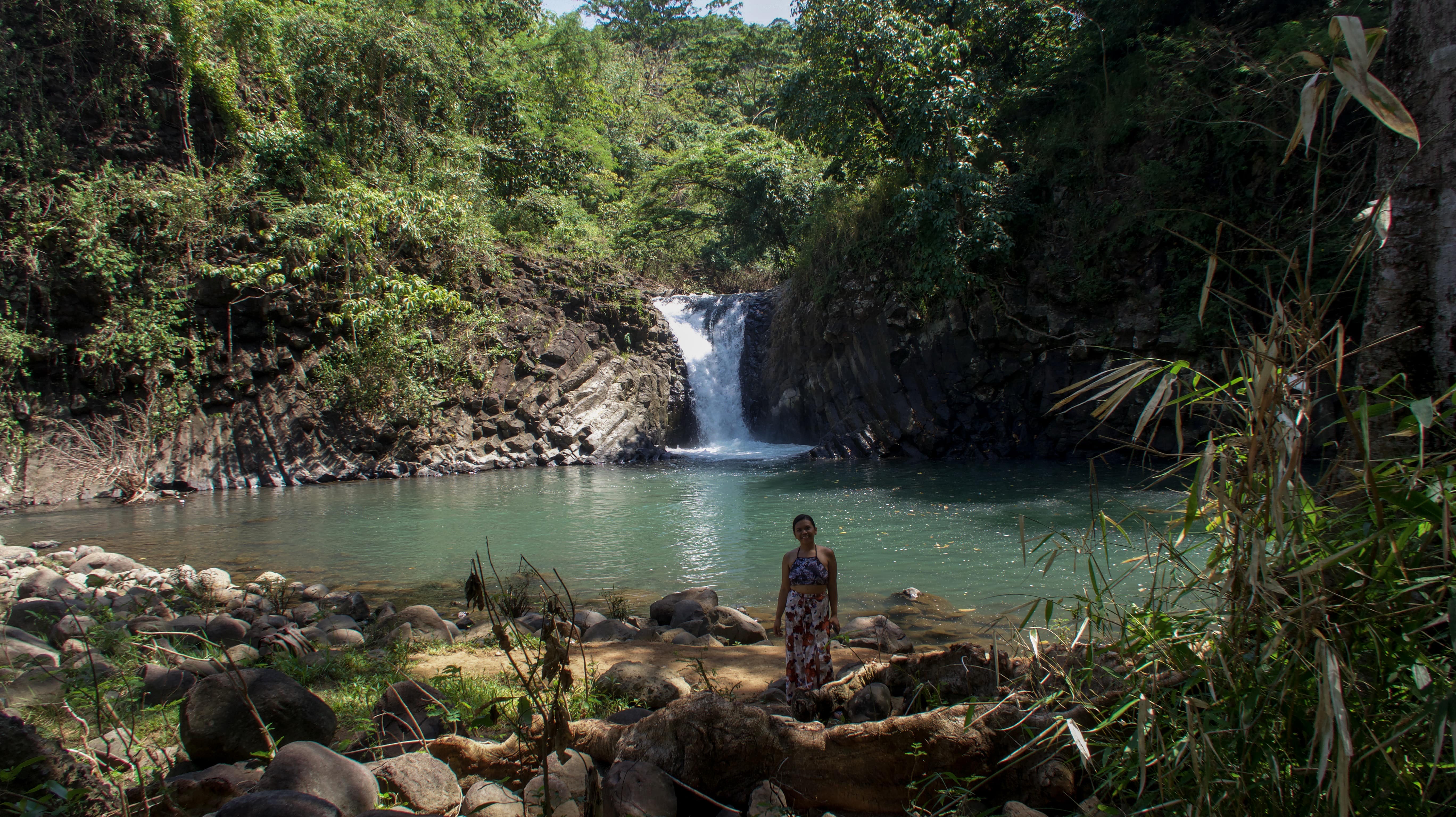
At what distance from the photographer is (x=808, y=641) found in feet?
13.8

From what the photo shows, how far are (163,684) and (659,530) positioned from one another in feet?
25.9

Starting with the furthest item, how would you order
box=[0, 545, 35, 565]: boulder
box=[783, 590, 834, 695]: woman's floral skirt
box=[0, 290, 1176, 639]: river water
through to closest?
A: box=[0, 290, 1176, 639]: river water
box=[0, 545, 35, 565]: boulder
box=[783, 590, 834, 695]: woman's floral skirt

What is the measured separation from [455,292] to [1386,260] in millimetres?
20441

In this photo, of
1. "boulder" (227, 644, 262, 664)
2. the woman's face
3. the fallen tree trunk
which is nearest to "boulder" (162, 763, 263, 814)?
the fallen tree trunk

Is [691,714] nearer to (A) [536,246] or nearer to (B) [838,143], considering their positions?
(B) [838,143]

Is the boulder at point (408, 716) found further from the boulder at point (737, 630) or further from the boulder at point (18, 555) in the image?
the boulder at point (18, 555)

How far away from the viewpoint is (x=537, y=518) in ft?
40.8

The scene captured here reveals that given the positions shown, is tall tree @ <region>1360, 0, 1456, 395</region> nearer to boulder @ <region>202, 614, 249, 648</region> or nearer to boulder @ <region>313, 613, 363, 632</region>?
boulder @ <region>202, 614, 249, 648</region>

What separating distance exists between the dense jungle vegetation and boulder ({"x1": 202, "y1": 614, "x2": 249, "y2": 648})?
12.9 meters

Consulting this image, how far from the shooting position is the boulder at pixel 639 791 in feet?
8.01

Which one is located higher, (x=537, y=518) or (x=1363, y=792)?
(x=1363, y=792)

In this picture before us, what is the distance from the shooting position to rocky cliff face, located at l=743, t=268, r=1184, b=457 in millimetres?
15867

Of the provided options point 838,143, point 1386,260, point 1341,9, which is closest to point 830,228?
point 838,143

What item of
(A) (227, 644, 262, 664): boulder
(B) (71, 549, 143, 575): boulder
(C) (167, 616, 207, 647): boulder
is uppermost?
(C) (167, 616, 207, 647): boulder
